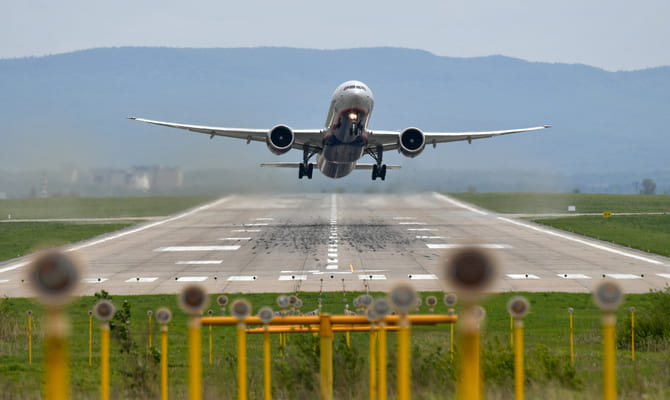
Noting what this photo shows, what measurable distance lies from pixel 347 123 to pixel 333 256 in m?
8.04

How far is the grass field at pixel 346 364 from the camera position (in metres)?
12.8

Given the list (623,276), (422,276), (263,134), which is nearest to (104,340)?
(422,276)

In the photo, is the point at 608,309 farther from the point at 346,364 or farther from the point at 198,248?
the point at 198,248

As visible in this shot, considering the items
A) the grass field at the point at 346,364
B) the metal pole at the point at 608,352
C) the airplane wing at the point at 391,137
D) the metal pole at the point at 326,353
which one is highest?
the airplane wing at the point at 391,137

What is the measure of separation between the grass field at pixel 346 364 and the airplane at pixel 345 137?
799 inches

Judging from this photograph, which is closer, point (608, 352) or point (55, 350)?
point (55, 350)

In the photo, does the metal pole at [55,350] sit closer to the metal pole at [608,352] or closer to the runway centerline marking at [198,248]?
the metal pole at [608,352]

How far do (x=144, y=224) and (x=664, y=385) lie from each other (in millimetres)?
63634

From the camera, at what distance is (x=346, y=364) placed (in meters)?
13.3

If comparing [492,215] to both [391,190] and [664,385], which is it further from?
[664,385]

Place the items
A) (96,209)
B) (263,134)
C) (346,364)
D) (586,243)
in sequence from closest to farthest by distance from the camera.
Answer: (346,364) < (586,243) < (263,134) < (96,209)

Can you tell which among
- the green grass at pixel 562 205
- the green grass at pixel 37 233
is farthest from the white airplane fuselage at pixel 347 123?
the green grass at pixel 562 205

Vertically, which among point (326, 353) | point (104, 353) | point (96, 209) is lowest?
point (326, 353)

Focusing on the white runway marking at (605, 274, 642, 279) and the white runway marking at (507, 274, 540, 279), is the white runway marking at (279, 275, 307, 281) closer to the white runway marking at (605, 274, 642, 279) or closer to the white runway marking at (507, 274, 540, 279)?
the white runway marking at (507, 274, 540, 279)
